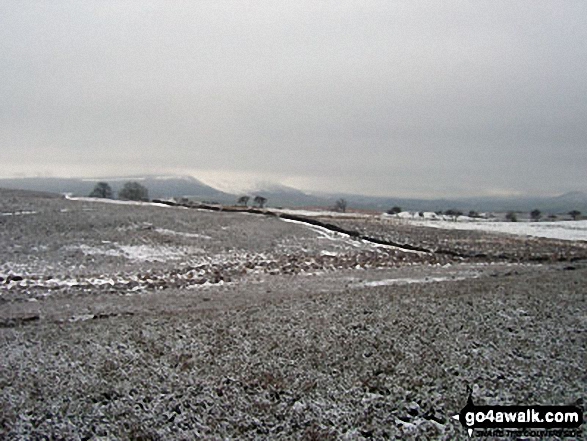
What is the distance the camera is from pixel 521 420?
651 centimetres

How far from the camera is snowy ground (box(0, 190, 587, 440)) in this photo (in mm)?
6441

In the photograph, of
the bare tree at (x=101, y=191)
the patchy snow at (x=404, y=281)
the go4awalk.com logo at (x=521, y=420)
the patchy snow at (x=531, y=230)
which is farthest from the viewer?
the bare tree at (x=101, y=191)

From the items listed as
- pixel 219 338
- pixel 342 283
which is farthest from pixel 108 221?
pixel 219 338

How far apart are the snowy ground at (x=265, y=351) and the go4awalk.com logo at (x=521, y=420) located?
221 mm

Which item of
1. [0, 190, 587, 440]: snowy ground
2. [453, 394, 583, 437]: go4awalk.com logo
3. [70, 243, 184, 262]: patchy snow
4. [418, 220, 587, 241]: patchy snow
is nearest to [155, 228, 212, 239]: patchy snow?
[70, 243, 184, 262]: patchy snow

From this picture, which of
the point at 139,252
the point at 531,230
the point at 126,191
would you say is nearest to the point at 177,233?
the point at 139,252

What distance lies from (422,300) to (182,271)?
44.4 feet

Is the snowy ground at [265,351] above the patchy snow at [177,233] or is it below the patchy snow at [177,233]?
below

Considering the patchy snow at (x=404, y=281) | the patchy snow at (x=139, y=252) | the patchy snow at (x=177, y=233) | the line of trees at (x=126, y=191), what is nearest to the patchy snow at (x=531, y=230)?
the patchy snow at (x=404, y=281)

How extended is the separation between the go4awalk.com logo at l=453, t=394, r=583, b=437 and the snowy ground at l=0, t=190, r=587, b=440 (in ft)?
0.72

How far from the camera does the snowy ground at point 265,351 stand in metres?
6.44

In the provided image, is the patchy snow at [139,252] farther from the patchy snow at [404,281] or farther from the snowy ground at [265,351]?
the patchy snow at [404,281]

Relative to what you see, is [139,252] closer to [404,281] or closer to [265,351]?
[404,281]

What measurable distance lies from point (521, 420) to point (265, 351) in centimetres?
531
